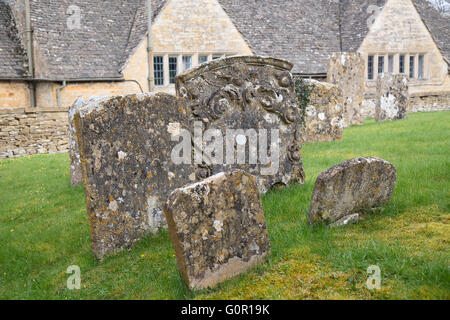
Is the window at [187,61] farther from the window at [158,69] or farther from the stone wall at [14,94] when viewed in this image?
A: the stone wall at [14,94]

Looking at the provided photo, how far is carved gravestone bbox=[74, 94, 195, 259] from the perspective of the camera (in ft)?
17.3

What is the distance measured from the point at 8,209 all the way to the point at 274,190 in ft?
16.2

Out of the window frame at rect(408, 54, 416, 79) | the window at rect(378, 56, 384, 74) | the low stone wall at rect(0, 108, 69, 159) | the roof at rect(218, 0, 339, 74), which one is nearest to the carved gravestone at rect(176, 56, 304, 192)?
the low stone wall at rect(0, 108, 69, 159)

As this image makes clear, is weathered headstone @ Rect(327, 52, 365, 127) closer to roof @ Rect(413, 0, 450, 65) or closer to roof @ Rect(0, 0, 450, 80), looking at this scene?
roof @ Rect(0, 0, 450, 80)

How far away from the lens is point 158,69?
69.1ft

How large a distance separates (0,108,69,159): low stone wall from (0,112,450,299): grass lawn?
7.59 meters

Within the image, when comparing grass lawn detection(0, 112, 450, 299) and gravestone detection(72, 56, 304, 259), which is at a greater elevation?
gravestone detection(72, 56, 304, 259)

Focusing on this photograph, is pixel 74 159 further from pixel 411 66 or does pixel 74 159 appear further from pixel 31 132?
pixel 411 66

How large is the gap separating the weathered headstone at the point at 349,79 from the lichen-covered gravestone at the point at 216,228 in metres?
13.2

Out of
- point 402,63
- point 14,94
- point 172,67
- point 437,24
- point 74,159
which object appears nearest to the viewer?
point 74,159

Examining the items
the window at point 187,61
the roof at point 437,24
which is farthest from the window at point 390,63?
the window at point 187,61

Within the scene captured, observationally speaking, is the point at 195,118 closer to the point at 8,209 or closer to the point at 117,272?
the point at 117,272

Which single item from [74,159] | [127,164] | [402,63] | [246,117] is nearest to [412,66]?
[402,63]

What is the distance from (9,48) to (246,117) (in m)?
16.1
